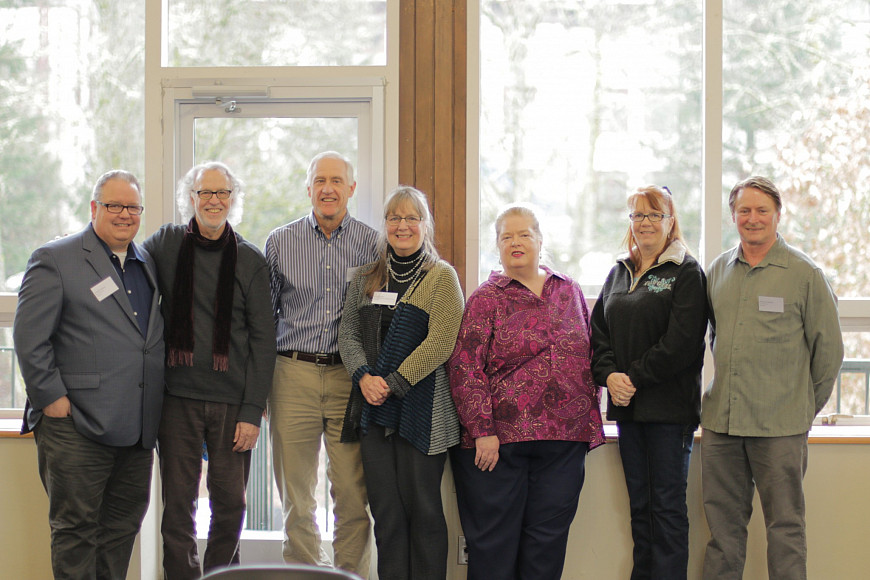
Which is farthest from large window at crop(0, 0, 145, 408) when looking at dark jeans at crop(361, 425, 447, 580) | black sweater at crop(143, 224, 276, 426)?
dark jeans at crop(361, 425, 447, 580)

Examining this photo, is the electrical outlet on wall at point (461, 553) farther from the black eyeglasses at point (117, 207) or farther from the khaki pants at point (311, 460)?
the black eyeglasses at point (117, 207)

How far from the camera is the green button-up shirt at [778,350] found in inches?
105

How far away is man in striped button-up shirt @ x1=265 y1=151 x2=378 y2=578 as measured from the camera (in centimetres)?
287

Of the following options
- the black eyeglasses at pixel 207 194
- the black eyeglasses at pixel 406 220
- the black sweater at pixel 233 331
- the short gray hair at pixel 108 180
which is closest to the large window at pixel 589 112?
the black eyeglasses at pixel 406 220

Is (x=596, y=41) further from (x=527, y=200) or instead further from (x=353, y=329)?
(x=353, y=329)

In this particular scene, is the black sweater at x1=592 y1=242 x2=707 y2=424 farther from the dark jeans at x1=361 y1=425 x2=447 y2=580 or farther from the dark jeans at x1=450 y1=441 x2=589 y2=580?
the dark jeans at x1=361 y1=425 x2=447 y2=580

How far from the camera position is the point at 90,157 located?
3.59 meters

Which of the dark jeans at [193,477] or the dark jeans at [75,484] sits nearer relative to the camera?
the dark jeans at [75,484]

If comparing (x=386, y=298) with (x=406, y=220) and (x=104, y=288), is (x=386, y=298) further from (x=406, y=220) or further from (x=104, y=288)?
(x=104, y=288)

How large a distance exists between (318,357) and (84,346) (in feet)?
2.75

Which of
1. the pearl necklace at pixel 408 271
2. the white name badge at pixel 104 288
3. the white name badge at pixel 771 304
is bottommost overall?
the white name badge at pixel 771 304

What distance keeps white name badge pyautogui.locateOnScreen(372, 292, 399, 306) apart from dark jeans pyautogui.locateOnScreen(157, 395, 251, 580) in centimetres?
67

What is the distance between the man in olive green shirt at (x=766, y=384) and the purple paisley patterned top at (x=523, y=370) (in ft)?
1.61

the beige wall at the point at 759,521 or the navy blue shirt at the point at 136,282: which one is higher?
the navy blue shirt at the point at 136,282
